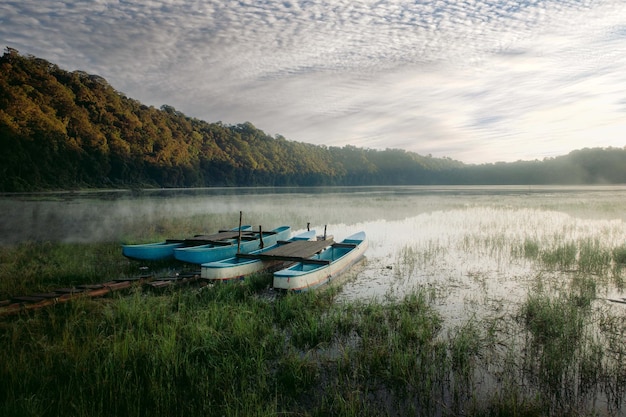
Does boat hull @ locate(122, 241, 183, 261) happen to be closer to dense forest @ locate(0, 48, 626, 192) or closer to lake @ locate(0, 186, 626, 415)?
lake @ locate(0, 186, 626, 415)

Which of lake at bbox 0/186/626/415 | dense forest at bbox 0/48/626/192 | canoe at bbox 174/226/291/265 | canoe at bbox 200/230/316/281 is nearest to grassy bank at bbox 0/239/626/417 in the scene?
lake at bbox 0/186/626/415

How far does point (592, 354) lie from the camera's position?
17.7 ft

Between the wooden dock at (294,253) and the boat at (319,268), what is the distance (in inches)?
6.2

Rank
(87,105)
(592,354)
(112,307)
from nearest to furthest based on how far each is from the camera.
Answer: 1. (592,354)
2. (112,307)
3. (87,105)

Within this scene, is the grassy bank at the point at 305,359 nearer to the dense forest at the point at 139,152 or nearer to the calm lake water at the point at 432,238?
the calm lake water at the point at 432,238

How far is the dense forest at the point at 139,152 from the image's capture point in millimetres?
54062

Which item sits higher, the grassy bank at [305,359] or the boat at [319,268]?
the boat at [319,268]

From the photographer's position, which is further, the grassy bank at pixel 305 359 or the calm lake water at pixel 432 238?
the calm lake water at pixel 432 238

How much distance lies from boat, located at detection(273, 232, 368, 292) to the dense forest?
58600mm

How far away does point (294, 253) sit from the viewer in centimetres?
1089

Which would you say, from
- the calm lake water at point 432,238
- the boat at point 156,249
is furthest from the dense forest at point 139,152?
the boat at point 156,249

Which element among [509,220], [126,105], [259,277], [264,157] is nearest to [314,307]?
[259,277]

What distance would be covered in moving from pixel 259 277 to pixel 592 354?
767cm

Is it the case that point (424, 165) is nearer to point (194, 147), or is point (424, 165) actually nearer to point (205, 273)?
point (194, 147)
